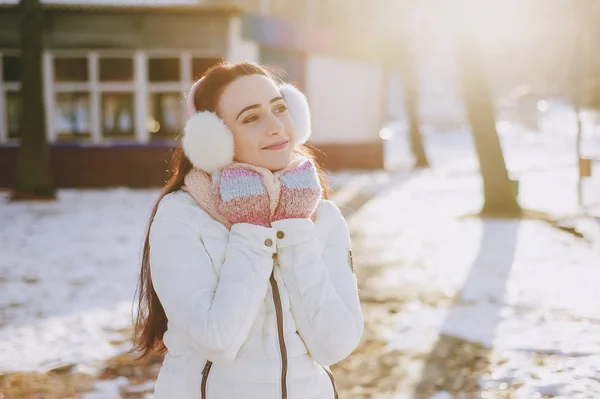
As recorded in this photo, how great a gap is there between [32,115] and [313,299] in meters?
14.4

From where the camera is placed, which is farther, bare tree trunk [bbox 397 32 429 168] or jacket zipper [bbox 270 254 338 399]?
bare tree trunk [bbox 397 32 429 168]

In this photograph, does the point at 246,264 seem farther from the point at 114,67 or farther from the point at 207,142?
the point at 114,67

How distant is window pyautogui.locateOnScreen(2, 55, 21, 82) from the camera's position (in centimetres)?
1908

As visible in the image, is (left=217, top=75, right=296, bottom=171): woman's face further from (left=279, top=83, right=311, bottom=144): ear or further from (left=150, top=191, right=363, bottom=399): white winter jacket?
(left=150, top=191, right=363, bottom=399): white winter jacket

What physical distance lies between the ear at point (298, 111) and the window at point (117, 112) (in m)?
16.9

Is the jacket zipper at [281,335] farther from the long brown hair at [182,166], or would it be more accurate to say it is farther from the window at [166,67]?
the window at [166,67]

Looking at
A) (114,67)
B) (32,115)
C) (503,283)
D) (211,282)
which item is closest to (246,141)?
(211,282)

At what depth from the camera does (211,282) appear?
7.20ft

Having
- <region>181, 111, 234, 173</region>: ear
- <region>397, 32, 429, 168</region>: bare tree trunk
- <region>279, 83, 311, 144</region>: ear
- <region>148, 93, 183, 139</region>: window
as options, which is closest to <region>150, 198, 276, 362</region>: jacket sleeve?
<region>181, 111, 234, 173</region>: ear

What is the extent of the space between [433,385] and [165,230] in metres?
3.28

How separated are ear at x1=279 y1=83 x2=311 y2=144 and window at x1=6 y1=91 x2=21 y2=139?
1829cm

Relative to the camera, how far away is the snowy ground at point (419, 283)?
5.61 metres

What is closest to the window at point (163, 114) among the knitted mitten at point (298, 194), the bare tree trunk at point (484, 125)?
the bare tree trunk at point (484, 125)

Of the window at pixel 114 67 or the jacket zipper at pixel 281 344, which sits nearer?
the jacket zipper at pixel 281 344
